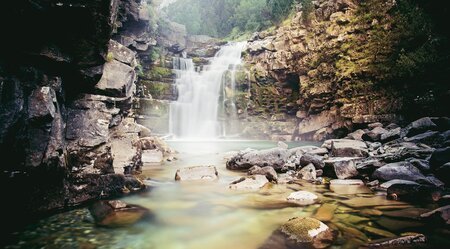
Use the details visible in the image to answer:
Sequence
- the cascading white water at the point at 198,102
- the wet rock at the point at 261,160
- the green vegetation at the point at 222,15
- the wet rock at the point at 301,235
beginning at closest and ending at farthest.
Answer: the wet rock at the point at 301,235
the wet rock at the point at 261,160
the cascading white water at the point at 198,102
the green vegetation at the point at 222,15

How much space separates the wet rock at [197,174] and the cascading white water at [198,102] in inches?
689

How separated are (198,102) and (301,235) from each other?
23.8 meters

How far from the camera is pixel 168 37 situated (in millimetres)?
37219

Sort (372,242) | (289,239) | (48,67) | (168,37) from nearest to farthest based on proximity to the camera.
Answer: (372,242) < (289,239) < (48,67) < (168,37)

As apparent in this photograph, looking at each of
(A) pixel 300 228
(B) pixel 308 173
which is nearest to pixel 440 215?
(A) pixel 300 228

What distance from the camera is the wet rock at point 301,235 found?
3705 millimetres

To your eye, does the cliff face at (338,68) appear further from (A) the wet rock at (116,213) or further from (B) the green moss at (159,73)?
(A) the wet rock at (116,213)

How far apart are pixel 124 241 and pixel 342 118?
19.0 meters

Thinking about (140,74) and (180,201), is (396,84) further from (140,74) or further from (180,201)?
(140,74)

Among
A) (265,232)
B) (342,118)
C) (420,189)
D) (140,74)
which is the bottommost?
(265,232)

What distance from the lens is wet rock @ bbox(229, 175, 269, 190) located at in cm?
705

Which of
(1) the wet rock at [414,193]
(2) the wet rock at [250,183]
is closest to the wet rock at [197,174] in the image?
(2) the wet rock at [250,183]

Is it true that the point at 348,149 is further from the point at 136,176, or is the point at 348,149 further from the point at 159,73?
the point at 159,73

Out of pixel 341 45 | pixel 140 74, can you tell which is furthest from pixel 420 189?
pixel 140 74
